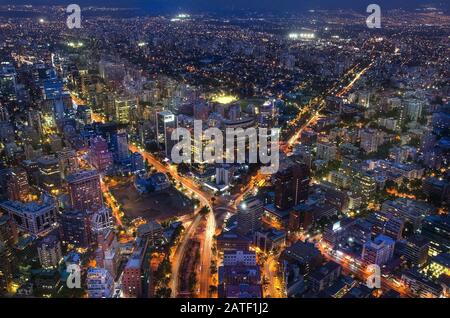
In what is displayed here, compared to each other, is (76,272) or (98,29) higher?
(98,29)

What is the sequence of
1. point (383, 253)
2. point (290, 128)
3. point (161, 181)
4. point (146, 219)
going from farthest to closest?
point (290, 128) < point (161, 181) < point (146, 219) < point (383, 253)

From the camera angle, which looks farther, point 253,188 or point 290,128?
point 290,128

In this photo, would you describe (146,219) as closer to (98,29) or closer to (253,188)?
(253,188)

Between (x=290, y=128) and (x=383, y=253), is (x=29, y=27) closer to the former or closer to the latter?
(x=290, y=128)

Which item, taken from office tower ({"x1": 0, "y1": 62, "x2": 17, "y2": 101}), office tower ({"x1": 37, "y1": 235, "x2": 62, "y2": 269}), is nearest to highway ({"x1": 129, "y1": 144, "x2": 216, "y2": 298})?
office tower ({"x1": 37, "y1": 235, "x2": 62, "y2": 269})

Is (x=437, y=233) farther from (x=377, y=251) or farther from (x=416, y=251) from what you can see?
(x=377, y=251)

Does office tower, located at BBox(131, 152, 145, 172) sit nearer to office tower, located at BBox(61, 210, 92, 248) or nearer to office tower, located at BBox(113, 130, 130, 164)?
office tower, located at BBox(113, 130, 130, 164)
